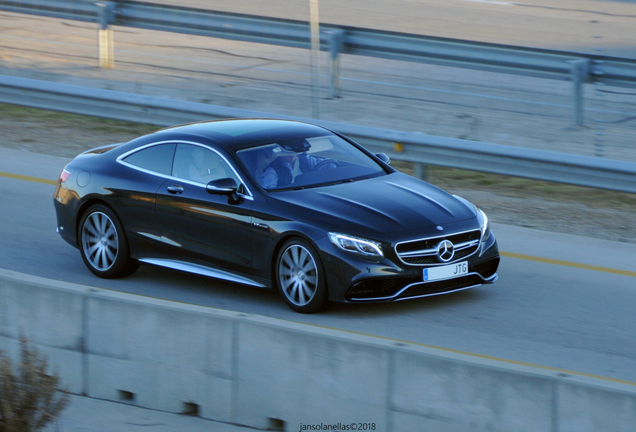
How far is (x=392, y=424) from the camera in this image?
573cm

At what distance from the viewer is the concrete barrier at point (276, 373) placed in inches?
208

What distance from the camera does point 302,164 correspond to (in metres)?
9.19

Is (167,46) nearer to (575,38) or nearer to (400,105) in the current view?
(400,105)

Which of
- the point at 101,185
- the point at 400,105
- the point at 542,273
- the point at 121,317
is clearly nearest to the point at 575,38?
the point at 400,105

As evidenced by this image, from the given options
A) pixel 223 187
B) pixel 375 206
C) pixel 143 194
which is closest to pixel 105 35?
pixel 143 194

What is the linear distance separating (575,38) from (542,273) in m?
13.3

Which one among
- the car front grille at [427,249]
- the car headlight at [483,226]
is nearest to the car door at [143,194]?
the car front grille at [427,249]

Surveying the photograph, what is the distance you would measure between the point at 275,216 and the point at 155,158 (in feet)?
5.25

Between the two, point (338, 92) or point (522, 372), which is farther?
point (338, 92)

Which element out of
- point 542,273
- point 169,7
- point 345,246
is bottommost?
point 542,273

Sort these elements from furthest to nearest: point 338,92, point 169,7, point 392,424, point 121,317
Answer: point 169,7 → point 338,92 → point 121,317 → point 392,424

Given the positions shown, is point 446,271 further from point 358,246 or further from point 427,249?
point 358,246

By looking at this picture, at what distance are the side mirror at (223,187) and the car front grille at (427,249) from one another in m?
1.51

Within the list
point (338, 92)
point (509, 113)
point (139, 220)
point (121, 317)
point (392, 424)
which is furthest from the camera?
point (338, 92)
